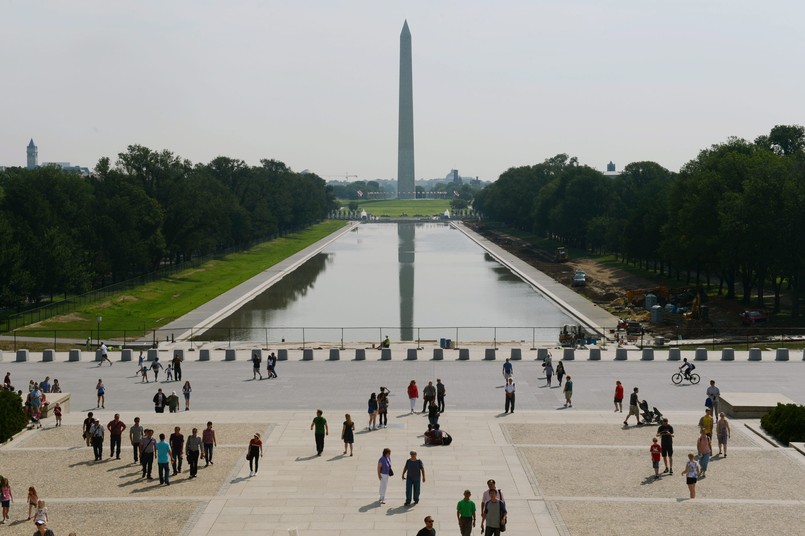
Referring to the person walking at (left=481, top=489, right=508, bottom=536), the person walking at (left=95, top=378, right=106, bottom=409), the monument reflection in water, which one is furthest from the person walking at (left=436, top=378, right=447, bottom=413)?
the monument reflection in water

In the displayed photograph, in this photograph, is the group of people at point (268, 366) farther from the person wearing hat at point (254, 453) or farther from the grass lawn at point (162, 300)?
the grass lawn at point (162, 300)

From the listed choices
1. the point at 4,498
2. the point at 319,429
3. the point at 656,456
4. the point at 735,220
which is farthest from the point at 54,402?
the point at 735,220

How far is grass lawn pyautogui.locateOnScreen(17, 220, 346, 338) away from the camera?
69500mm

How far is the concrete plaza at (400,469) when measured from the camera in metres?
23.5

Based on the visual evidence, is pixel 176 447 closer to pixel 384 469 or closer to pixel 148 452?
pixel 148 452

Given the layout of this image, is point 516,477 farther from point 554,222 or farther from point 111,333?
point 554,222

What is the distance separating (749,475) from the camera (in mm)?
27469

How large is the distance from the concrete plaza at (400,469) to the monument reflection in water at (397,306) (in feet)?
58.5

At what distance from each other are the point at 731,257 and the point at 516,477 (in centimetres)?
4941

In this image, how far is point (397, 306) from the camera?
82688 millimetres

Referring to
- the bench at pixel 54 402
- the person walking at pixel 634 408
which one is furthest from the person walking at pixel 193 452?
the person walking at pixel 634 408

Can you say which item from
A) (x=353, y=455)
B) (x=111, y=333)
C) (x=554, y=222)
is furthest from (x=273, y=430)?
(x=554, y=222)

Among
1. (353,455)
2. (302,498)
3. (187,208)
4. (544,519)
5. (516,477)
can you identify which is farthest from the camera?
(187,208)

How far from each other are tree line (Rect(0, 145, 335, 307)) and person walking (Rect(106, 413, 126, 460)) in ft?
146
